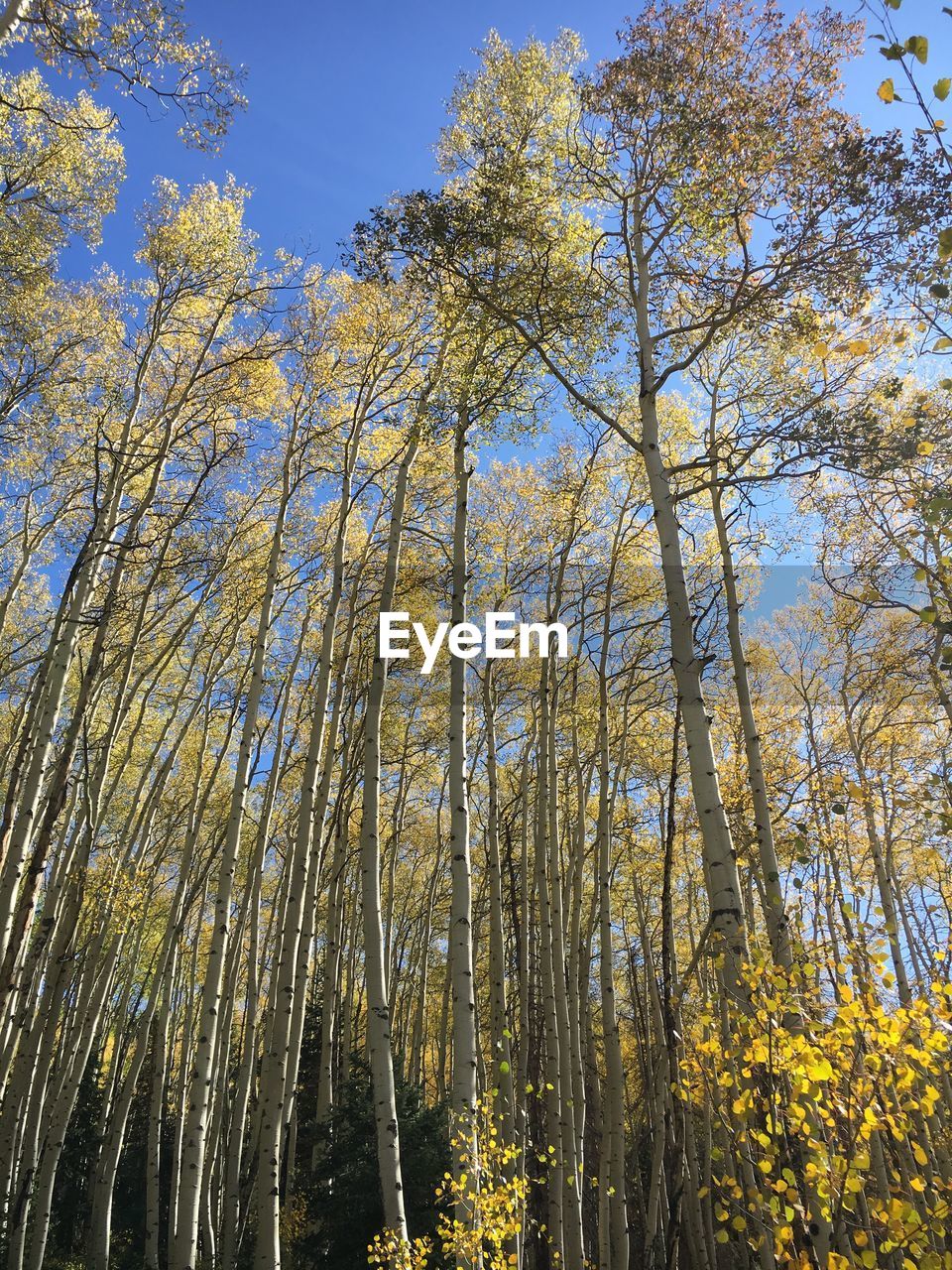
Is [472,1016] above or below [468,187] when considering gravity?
below

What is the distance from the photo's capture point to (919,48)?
5.33 feet

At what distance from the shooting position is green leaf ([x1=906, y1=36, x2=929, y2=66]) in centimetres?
161

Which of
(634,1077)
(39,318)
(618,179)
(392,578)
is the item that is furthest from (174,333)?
(634,1077)

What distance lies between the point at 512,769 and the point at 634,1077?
1091 cm

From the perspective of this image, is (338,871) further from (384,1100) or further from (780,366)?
(780,366)

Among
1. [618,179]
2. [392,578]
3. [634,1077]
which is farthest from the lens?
[634,1077]

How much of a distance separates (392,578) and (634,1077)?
18.2m

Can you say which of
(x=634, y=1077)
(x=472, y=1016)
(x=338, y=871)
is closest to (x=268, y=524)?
(x=338, y=871)

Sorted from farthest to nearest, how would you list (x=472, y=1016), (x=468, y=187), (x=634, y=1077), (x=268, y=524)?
1. (x=634, y=1077)
2. (x=268, y=524)
3. (x=468, y=187)
4. (x=472, y=1016)

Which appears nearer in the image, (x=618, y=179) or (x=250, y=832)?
(x=618, y=179)

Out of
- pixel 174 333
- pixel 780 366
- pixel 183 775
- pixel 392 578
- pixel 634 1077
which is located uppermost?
pixel 174 333

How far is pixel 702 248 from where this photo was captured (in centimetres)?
572

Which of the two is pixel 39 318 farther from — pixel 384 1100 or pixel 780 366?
pixel 384 1100

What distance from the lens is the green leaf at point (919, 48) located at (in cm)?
161
